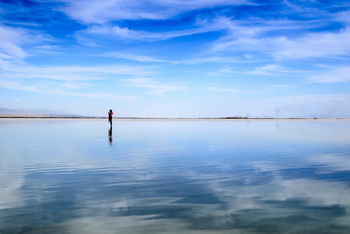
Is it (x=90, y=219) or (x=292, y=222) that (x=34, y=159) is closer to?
(x=90, y=219)

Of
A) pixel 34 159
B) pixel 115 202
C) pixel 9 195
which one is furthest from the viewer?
pixel 34 159

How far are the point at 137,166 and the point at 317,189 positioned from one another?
6484 millimetres

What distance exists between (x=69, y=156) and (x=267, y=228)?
10769 millimetres

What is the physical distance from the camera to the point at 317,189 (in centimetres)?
777

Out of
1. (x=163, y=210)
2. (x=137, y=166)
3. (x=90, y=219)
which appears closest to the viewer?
(x=90, y=219)

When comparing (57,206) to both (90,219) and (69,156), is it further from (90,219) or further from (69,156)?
(69,156)

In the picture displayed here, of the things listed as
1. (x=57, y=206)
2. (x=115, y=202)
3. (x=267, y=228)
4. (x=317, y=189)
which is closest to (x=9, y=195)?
(x=57, y=206)

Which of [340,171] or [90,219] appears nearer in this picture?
[90,219]

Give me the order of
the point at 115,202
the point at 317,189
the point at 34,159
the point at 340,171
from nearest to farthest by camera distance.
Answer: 1. the point at 115,202
2. the point at 317,189
3. the point at 340,171
4. the point at 34,159

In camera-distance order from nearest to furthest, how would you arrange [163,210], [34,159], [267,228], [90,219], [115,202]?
[267,228] → [90,219] → [163,210] → [115,202] → [34,159]

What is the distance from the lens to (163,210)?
608 cm

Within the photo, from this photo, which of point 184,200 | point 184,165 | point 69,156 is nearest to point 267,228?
point 184,200

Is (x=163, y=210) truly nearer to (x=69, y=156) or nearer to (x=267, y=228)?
(x=267, y=228)

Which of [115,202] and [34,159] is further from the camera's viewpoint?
[34,159]
